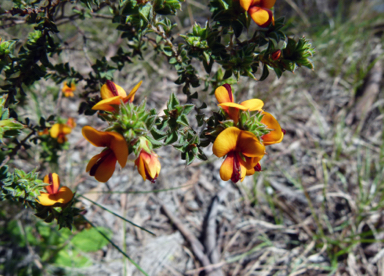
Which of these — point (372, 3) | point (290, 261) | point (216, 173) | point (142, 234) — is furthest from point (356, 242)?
point (372, 3)

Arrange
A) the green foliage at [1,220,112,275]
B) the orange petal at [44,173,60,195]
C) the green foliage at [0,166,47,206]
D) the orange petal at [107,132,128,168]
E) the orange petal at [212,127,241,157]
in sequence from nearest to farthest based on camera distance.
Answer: the orange petal at [107,132,128,168], the orange petal at [212,127,241,157], the green foliage at [0,166,47,206], the orange petal at [44,173,60,195], the green foliage at [1,220,112,275]

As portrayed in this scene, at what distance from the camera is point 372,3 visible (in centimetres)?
446

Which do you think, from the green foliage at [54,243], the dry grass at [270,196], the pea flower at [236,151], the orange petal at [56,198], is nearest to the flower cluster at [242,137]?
the pea flower at [236,151]

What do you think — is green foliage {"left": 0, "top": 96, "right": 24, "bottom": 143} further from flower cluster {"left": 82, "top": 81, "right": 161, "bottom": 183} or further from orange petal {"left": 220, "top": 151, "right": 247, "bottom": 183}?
orange petal {"left": 220, "top": 151, "right": 247, "bottom": 183}

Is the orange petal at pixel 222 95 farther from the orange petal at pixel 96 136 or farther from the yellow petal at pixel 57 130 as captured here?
the yellow petal at pixel 57 130

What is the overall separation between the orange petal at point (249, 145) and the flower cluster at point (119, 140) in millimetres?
397

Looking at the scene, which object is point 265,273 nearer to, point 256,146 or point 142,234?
point 142,234

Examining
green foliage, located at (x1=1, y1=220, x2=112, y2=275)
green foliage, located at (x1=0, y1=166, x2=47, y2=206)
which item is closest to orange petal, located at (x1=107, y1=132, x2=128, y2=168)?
green foliage, located at (x1=0, y1=166, x2=47, y2=206)

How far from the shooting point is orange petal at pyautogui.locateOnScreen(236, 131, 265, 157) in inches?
43.6

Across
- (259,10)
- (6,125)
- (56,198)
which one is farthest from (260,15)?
(56,198)

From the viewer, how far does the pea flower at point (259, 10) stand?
3.78ft

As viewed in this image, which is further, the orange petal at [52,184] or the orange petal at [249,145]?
the orange petal at [52,184]

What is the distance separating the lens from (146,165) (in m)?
1.12

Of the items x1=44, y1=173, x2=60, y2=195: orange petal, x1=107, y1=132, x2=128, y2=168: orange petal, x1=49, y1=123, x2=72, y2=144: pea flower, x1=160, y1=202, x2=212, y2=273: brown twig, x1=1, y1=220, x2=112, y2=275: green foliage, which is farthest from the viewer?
x1=160, y1=202, x2=212, y2=273: brown twig
